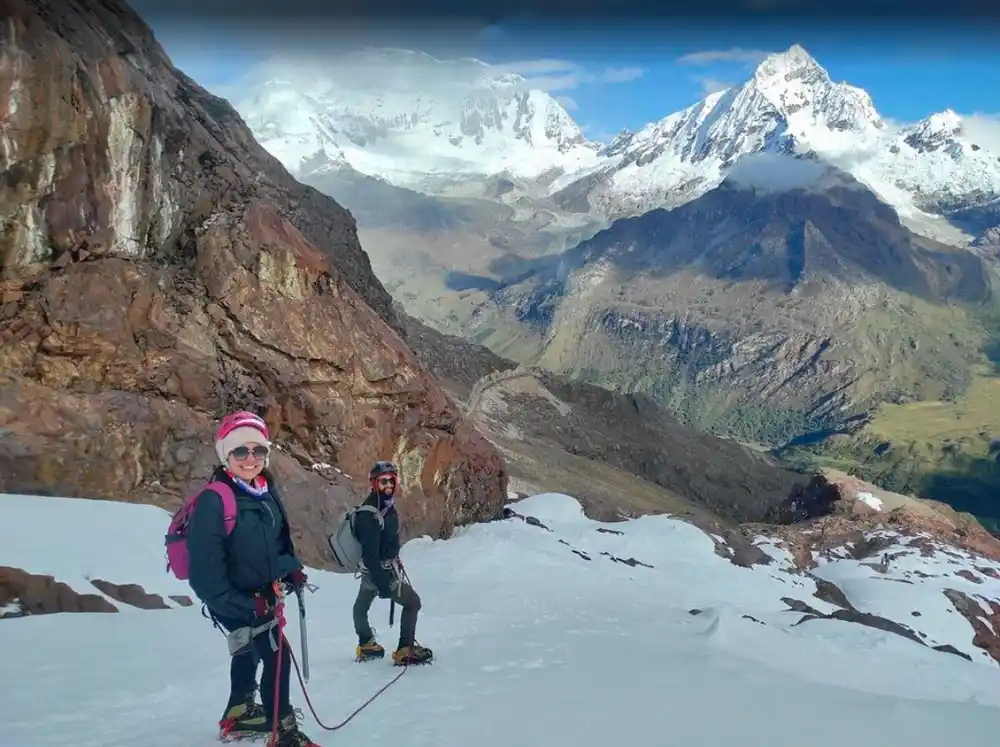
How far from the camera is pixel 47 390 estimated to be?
2030cm

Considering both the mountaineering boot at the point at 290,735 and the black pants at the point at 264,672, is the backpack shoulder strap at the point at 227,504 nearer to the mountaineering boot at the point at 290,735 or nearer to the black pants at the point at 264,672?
the black pants at the point at 264,672


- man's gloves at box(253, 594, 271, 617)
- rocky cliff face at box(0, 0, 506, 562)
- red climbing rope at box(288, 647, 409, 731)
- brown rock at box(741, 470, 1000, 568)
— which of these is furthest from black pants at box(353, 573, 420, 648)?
brown rock at box(741, 470, 1000, 568)

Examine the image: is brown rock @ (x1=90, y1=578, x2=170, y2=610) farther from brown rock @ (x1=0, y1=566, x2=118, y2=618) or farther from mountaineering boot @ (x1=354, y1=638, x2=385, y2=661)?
mountaineering boot @ (x1=354, y1=638, x2=385, y2=661)

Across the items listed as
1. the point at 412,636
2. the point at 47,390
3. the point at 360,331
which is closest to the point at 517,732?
the point at 412,636

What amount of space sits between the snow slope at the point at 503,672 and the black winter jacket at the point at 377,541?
1.24 metres

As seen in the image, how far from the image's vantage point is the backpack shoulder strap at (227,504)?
713 cm

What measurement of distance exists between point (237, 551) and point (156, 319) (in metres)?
18.6

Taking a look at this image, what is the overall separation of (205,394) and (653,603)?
14290 mm

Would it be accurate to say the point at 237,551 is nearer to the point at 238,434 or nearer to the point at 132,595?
the point at 238,434

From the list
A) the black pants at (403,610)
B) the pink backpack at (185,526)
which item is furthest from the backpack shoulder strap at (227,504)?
the black pants at (403,610)

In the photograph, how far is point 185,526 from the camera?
7.24 m

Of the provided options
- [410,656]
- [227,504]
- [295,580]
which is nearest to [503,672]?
[410,656]

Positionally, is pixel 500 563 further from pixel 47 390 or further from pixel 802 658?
pixel 47 390

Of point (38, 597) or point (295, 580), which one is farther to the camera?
point (38, 597)
